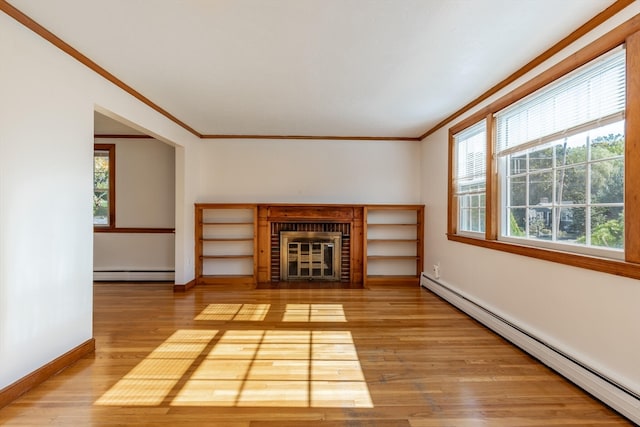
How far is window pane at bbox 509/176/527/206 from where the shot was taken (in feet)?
9.39

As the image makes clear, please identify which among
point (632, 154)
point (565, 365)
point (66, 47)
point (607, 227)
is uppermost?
point (66, 47)

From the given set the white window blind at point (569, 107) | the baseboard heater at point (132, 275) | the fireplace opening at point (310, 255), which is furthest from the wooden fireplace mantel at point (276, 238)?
the white window blind at point (569, 107)

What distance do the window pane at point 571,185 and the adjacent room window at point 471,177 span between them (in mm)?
→ 966

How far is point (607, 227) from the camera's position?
6.70 feet

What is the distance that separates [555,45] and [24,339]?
4.13m

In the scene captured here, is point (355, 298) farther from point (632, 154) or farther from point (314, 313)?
point (632, 154)

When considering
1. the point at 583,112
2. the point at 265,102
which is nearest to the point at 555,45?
the point at 583,112

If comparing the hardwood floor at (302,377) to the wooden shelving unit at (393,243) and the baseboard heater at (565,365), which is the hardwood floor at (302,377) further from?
the wooden shelving unit at (393,243)

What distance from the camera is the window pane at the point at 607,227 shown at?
6.42ft

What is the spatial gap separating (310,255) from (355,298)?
1.17 meters

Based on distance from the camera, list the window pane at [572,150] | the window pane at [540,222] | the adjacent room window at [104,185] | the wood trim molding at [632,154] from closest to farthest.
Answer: the wood trim molding at [632,154], the window pane at [572,150], the window pane at [540,222], the adjacent room window at [104,185]

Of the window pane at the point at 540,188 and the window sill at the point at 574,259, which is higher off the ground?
the window pane at the point at 540,188

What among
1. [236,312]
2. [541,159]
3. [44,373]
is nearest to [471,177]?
[541,159]

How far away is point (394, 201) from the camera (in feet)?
17.3
